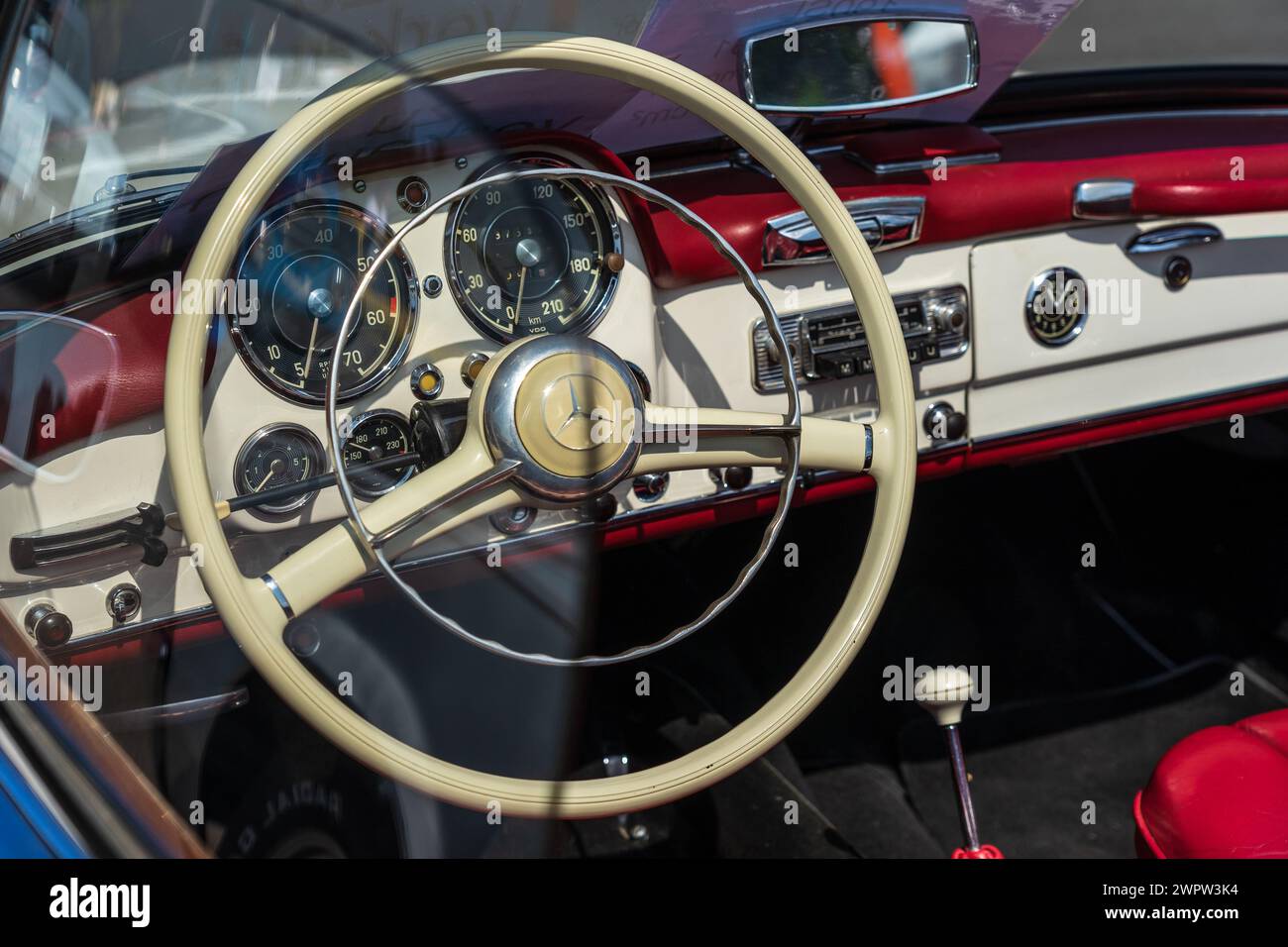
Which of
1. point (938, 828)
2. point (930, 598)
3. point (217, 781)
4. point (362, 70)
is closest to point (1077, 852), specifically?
point (938, 828)

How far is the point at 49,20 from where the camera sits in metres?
1.37

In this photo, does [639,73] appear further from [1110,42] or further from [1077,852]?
[1110,42]

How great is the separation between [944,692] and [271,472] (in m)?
1.05

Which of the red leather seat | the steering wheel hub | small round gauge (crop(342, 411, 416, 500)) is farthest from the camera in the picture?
small round gauge (crop(342, 411, 416, 500))

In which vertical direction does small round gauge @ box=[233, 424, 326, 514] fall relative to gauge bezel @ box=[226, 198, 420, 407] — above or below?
below

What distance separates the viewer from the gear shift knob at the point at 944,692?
1794 mm

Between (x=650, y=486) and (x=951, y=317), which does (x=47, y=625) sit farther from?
(x=951, y=317)

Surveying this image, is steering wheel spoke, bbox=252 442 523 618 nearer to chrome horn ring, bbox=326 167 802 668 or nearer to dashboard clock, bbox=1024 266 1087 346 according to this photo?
chrome horn ring, bbox=326 167 802 668

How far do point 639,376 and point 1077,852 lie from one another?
139 centimetres

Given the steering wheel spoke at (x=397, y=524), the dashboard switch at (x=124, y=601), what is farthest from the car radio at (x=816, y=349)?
the dashboard switch at (x=124, y=601)

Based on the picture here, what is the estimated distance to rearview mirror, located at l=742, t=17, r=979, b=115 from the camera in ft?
5.76

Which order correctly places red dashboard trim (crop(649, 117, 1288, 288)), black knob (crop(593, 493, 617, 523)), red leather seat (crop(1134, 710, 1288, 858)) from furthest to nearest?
red dashboard trim (crop(649, 117, 1288, 288)), black knob (crop(593, 493, 617, 523)), red leather seat (crop(1134, 710, 1288, 858))

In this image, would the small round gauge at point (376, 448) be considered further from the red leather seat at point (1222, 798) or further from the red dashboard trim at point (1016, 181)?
the red leather seat at point (1222, 798)

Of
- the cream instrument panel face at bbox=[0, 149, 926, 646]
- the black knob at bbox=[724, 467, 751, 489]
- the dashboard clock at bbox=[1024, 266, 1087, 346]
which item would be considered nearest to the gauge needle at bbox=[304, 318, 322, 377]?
the cream instrument panel face at bbox=[0, 149, 926, 646]
